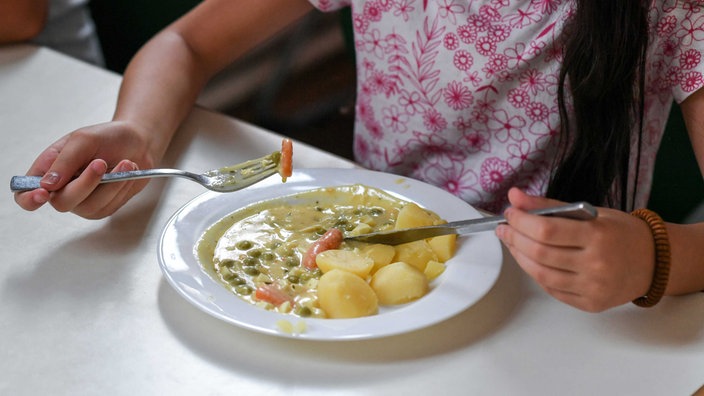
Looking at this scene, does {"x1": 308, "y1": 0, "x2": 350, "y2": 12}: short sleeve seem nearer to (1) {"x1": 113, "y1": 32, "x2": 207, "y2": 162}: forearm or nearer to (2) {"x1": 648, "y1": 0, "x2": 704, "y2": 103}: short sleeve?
(1) {"x1": 113, "y1": 32, "x2": 207, "y2": 162}: forearm

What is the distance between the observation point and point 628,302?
0.96 metres

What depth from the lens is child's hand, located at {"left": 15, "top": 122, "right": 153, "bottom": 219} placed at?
42.4 inches

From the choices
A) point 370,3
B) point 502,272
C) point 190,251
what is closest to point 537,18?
point 370,3

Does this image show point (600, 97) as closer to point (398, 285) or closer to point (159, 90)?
point (398, 285)

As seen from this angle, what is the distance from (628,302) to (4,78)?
4.01 feet

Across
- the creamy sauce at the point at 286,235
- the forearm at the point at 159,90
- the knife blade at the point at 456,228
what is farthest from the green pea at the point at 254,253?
the forearm at the point at 159,90

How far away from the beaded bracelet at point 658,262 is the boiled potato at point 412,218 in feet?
0.86

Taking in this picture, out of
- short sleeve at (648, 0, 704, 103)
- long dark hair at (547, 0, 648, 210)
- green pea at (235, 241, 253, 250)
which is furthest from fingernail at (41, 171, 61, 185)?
short sleeve at (648, 0, 704, 103)

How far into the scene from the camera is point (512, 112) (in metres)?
1.36

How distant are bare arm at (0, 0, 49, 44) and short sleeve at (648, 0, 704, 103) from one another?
4.07 ft

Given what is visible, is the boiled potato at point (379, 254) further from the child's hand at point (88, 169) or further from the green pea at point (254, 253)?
the child's hand at point (88, 169)

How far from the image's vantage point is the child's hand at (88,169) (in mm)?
1076

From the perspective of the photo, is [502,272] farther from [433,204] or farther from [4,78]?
[4,78]

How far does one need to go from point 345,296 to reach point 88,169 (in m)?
0.40
